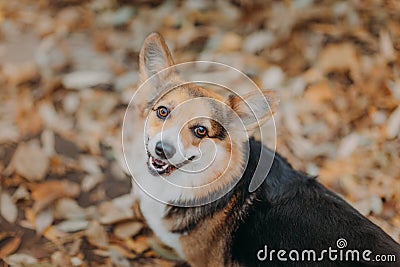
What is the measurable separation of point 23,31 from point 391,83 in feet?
4.15

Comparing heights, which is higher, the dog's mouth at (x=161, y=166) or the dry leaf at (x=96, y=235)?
the dog's mouth at (x=161, y=166)

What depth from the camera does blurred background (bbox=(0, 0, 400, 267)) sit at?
1.58 m

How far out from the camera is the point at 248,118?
1212 mm

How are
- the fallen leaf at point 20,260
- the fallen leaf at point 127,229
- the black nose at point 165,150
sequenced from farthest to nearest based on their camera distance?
the fallen leaf at point 127,229 < the fallen leaf at point 20,260 < the black nose at point 165,150

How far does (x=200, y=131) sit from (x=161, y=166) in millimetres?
105

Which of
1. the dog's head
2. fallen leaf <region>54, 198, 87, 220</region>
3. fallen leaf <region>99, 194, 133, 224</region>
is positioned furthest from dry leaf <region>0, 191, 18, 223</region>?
the dog's head

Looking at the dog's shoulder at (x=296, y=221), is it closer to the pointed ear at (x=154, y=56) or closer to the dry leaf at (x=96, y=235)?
the pointed ear at (x=154, y=56)

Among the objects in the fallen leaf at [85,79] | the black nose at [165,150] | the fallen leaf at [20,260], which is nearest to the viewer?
the black nose at [165,150]

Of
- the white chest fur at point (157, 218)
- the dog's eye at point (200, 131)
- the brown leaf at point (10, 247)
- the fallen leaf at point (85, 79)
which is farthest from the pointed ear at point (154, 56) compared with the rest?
the fallen leaf at point (85, 79)

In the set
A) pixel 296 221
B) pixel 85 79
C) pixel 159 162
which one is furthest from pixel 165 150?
pixel 85 79

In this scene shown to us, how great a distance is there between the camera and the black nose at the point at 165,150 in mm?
1170

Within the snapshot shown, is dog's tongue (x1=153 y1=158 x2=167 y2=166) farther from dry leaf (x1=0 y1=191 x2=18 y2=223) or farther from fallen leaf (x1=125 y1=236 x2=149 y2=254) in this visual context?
dry leaf (x1=0 y1=191 x2=18 y2=223)

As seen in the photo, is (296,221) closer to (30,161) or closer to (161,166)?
(161,166)

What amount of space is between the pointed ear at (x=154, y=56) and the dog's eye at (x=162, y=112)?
0.09 m
